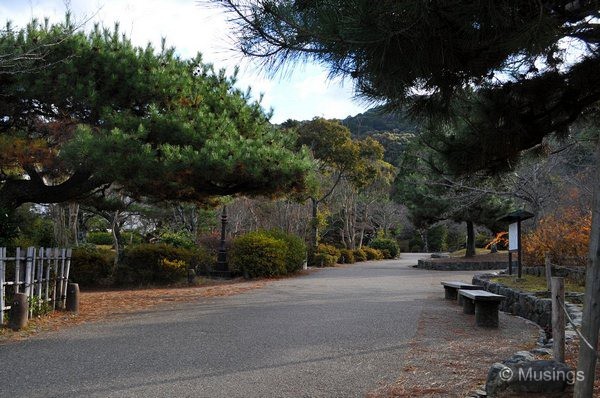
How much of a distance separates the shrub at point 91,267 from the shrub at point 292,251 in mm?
6356

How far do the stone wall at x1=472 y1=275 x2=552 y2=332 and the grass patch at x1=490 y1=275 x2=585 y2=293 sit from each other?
0.88ft

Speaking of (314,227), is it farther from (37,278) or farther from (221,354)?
(221,354)

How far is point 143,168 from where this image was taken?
877 cm

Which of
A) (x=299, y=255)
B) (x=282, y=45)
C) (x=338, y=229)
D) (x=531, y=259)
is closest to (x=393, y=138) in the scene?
(x=338, y=229)

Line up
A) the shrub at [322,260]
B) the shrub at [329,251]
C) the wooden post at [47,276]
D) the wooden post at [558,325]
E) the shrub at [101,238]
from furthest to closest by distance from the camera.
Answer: the shrub at [101,238] → the shrub at [329,251] → the shrub at [322,260] → the wooden post at [47,276] → the wooden post at [558,325]

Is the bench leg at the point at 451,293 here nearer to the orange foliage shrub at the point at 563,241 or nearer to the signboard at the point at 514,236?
the signboard at the point at 514,236

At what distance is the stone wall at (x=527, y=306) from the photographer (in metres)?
8.20

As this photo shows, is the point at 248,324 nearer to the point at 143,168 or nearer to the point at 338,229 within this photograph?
the point at 143,168

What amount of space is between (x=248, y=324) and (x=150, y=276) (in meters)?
7.99

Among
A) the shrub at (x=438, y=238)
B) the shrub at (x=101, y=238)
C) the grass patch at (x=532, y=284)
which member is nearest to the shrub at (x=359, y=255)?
the shrub at (x=438, y=238)

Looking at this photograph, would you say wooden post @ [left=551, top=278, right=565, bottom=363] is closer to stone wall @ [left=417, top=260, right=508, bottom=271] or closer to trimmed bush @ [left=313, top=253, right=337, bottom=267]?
stone wall @ [left=417, top=260, right=508, bottom=271]

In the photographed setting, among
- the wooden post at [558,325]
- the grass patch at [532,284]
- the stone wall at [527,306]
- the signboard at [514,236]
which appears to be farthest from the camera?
the signboard at [514,236]

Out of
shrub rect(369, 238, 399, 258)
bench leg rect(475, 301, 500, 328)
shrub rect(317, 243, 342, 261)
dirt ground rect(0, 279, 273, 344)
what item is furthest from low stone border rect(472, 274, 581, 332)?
shrub rect(369, 238, 399, 258)

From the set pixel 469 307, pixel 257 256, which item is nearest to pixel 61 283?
pixel 469 307
